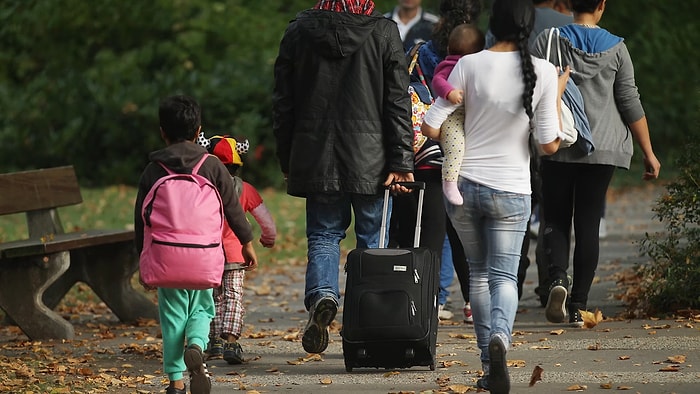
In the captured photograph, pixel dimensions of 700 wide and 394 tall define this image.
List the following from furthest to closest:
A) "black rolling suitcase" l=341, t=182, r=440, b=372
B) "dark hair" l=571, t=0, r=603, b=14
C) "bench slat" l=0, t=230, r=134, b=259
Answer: "bench slat" l=0, t=230, r=134, b=259 < "dark hair" l=571, t=0, r=603, b=14 < "black rolling suitcase" l=341, t=182, r=440, b=372

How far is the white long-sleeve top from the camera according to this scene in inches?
230

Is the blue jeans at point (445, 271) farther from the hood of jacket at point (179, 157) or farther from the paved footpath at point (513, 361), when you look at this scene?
the hood of jacket at point (179, 157)

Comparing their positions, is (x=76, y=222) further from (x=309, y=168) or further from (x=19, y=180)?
(x=309, y=168)

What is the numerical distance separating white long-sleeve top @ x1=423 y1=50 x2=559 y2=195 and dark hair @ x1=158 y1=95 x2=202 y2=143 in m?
1.30

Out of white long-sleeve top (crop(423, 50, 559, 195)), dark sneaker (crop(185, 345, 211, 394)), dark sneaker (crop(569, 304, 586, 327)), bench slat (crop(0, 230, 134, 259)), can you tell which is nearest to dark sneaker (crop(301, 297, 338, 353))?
dark sneaker (crop(185, 345, 211, 394))

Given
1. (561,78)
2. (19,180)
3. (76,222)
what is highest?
(561,78)

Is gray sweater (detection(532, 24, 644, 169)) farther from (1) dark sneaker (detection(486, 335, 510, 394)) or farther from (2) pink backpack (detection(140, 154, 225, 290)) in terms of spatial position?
(2) pink backpack (detection(140, 154, 225, 290))

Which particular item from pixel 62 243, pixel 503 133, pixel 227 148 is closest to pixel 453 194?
pixel 503 133

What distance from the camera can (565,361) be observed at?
680 cm

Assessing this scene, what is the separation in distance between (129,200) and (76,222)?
8.27 feet

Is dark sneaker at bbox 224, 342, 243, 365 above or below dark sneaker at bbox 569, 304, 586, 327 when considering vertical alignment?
below

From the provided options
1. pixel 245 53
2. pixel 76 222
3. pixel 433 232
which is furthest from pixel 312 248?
pixel 245 53

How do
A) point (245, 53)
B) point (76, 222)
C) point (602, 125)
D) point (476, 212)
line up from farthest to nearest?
point (245, 53) → point (76, 222) → point (602, 125) → point (476, 212)

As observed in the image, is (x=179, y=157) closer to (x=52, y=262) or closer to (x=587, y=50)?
(x=52, y=262)
